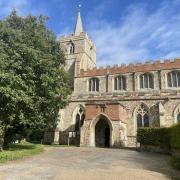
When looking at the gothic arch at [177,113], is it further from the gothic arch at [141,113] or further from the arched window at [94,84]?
the arched window at [94,84]

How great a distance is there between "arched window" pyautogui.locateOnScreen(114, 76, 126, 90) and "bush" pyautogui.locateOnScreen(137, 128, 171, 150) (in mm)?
15851

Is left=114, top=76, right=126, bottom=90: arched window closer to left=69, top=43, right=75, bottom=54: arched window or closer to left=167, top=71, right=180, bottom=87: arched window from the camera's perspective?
left=167, top=71, right=180, bottom=87: arched window

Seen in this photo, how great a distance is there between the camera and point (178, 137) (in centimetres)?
1612

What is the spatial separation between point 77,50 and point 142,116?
23.2 meters

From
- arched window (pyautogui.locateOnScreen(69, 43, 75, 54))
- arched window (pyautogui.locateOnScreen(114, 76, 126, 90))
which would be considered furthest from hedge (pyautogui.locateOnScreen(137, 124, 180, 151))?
arched window (pyautogui.locateOnScreen(69, 43, 75, 54))

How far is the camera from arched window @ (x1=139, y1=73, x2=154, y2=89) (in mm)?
38000

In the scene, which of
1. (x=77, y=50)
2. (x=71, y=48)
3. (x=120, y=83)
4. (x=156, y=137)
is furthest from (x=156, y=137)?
(x=71, y=48)

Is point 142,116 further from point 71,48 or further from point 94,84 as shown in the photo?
point 71,48

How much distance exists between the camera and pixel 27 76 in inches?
721

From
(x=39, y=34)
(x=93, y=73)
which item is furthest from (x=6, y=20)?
(x=93, y=73)

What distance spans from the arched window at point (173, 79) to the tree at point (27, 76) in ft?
64.6

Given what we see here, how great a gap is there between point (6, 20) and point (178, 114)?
23058 mm

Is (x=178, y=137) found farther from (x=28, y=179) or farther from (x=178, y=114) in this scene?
(x=178, y=114)

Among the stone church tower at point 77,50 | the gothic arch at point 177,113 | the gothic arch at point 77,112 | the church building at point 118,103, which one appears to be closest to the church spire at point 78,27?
the stone church tower at point 77,50
